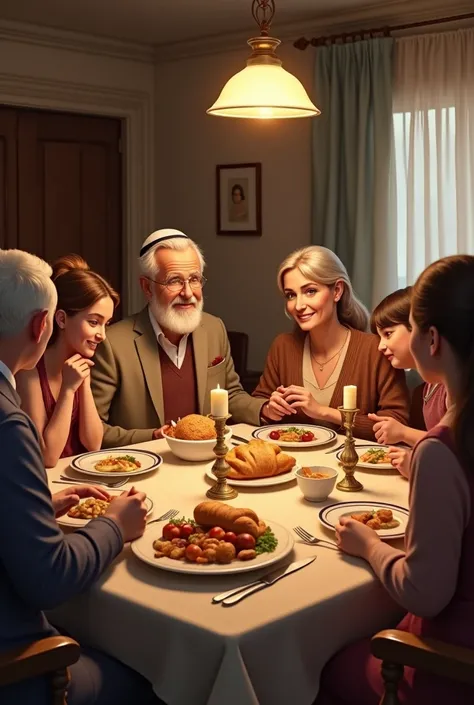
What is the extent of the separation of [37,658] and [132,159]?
4575 millimetres

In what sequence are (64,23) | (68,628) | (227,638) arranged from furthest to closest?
(64,23) < (68,628) < (227,638)

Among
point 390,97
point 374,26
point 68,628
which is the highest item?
point 374,26

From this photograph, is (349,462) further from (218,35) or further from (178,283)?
(218,35)

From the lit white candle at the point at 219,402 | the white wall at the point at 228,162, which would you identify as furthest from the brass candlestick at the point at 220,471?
the white wall at the point at 228,162

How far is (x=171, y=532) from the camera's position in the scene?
6.31ft

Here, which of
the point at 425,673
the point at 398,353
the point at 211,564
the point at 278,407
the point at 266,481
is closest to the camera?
the point at 425,673

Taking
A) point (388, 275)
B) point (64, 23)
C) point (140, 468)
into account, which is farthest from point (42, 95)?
point (140, 468)

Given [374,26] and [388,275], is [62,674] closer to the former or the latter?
[388,275]

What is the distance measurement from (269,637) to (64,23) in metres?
4.33

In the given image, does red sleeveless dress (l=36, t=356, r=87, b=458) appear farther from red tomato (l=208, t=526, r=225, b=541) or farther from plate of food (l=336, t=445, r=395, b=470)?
red tomato (l=208, t=526, r=225, b=541)

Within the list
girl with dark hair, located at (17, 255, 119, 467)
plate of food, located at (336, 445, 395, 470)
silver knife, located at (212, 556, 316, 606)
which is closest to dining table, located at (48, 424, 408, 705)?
silver knife, located at (212, 556, 316, 606)

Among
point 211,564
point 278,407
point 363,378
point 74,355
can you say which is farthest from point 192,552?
point 363,378

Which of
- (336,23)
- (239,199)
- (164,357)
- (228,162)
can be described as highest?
(336,23)

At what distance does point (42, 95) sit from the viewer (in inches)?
206
